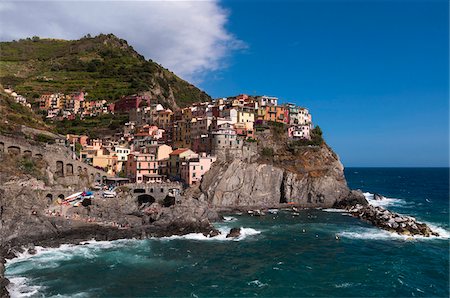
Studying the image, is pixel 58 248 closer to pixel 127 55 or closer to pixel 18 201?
pixel 18 201

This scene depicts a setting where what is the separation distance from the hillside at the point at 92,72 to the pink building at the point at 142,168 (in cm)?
5579

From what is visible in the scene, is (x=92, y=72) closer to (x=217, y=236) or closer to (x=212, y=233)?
(x=212, y=233)

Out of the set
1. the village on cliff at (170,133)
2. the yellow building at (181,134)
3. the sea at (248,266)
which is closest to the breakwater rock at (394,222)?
the sea at (248,266)

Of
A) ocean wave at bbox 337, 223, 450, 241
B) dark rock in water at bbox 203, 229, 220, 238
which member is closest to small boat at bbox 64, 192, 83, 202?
dark rock in water at bbox 203, 229, 220, 238

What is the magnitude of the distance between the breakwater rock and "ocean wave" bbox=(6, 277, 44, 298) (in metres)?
49.9

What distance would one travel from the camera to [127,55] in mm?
172250

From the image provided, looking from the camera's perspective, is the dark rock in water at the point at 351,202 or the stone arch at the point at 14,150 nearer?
the stone arch at the point at 14,150

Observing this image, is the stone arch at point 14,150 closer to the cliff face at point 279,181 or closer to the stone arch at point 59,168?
the stone arch at point 59,168

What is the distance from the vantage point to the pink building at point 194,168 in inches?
2987

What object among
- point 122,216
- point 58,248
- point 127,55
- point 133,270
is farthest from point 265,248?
point 127,55

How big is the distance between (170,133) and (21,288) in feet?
213

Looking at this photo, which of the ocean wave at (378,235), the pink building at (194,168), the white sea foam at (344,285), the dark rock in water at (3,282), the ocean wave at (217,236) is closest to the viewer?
the dark rock in water at (3,282)

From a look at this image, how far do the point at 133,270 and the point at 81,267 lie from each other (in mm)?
5647

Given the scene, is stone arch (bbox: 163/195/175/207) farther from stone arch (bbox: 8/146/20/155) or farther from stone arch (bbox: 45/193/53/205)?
stone arch (bbox: 8/146/20/155)
